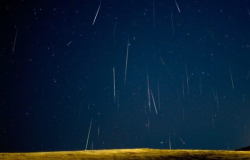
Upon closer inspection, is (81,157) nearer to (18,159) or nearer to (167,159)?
(18,159)

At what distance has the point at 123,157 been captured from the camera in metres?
6.37

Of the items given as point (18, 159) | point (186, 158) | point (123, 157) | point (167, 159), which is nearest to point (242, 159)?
point (186, 158)

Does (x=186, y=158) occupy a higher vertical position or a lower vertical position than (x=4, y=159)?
lower

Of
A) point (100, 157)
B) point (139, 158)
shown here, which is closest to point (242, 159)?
point (139, 158)

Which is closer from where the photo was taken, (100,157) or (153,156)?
(100,157)

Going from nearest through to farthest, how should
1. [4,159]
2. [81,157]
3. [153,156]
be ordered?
[4,159], [81,157], [153,156]

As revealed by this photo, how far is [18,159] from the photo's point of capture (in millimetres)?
5793

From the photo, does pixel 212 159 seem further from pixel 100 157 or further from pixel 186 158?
pixel 100 157

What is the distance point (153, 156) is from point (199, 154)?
1586mm

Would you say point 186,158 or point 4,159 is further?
point 186,158

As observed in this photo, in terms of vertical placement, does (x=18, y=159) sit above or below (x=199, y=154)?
above

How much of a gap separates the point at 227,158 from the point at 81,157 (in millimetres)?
4269

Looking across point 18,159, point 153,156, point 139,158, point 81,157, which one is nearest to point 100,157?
point 81,157

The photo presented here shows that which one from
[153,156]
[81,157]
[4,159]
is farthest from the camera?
[153,156]
